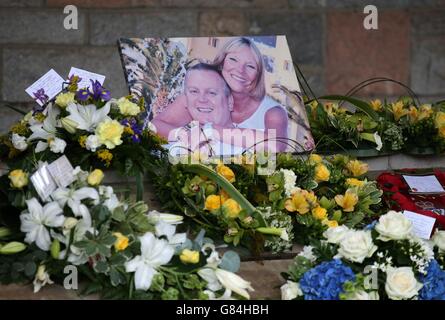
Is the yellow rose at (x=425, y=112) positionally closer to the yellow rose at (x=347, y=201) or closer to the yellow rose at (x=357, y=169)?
the yellow rose at (x=357, y=169)

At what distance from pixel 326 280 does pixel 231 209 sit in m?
0.44

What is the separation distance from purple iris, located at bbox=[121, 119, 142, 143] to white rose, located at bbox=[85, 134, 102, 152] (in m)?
0.13

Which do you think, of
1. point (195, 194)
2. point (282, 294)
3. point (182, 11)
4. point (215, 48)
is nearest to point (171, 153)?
point (195, 194)

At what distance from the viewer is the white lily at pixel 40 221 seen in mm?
1686

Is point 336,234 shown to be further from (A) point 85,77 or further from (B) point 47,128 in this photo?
(A) point 85,77

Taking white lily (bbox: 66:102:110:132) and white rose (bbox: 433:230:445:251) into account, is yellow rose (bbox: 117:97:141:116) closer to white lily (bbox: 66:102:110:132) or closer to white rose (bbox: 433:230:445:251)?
white lily (bbox: 66:102:110:132)

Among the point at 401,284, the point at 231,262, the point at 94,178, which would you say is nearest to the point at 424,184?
the point at 401,284

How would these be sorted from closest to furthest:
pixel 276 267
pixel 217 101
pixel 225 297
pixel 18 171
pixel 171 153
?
pixel 225 297
pixel 18 171
pixel 276 267
pixel 171 153
pixel 217 101

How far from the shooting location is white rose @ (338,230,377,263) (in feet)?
5.50

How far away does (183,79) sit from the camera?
2.52 meters

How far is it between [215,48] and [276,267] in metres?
0.96

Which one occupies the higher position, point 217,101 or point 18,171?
point 217,101

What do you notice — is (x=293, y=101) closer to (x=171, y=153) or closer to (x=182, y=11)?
(x=171, y=153)
